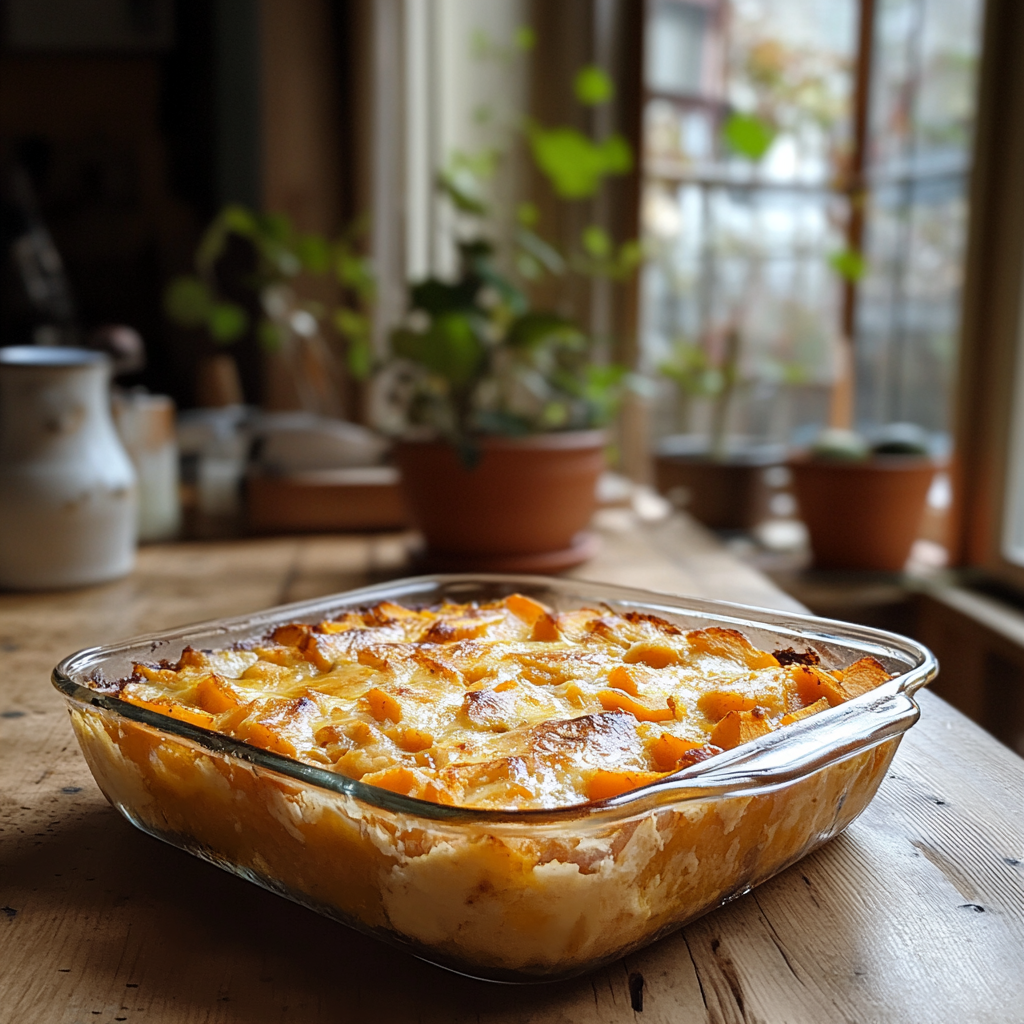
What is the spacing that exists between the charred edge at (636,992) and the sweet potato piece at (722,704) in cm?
16

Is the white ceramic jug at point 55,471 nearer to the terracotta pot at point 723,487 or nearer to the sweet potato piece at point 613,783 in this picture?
the sweet potato piece at point 613,783

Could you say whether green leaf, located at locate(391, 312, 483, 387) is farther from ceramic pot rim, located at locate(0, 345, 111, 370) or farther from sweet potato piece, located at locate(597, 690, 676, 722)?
sweet potato piece, located at locate(597, 690, 676, 722)

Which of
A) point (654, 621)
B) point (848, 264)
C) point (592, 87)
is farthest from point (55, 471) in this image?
point (848, 264)

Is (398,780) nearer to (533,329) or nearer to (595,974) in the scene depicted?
(595,974)

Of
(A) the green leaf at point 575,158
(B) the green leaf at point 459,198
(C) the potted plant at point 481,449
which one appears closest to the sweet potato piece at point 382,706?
(C) the potted plant at point 481,449

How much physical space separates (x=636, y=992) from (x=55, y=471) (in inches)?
45.3

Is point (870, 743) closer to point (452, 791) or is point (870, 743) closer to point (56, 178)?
point (452, 791)

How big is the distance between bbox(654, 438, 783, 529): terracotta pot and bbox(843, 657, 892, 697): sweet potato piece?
1.60 meters

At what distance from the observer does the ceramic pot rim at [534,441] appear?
4.99 feet

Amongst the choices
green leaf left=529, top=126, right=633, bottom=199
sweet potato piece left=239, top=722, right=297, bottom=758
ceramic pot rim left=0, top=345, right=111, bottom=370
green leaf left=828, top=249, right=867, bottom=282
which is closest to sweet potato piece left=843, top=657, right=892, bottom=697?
sweet potato piece left=239, top=722, right=297, bottom=758

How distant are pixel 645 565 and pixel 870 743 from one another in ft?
3.49

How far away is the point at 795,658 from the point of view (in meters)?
0.74

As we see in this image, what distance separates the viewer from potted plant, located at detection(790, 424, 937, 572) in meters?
2.05

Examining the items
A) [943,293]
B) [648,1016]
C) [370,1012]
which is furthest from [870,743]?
[943,293]
